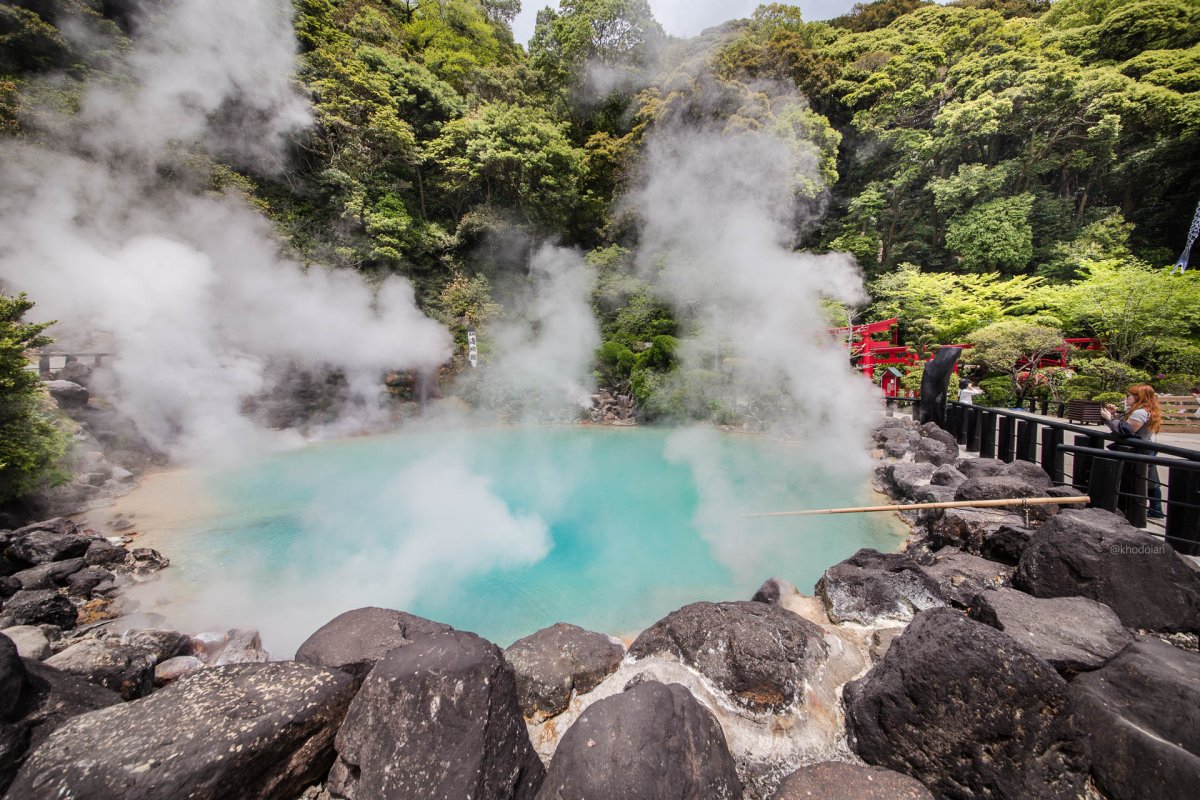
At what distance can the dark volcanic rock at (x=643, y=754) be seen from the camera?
1.49m

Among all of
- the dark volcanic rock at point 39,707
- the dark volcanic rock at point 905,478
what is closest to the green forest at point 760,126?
the dark volcanic rock at point 905,478

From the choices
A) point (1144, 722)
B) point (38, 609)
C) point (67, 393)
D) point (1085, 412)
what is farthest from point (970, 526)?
point (67, 393)

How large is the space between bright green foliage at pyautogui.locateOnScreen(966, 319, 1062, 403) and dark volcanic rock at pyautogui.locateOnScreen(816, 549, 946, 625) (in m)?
10.2

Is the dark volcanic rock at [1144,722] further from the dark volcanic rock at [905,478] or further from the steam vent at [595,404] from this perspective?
the dark volcanic rock at [905,478]

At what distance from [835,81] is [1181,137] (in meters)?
10.7

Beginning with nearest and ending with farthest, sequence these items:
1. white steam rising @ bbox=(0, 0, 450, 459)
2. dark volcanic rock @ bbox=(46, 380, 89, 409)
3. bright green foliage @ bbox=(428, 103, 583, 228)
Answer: dark volcanic rock @ bbox=(46, 380, 89, 409) < white steam rising @ bbox=(0, 0, 450, 459) < bright green foliage @ bbox=(428, 103, 583, 228)

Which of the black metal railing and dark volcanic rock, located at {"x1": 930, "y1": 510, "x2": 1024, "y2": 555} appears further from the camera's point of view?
dark volcanic rock, located at {"x1": 930, "y1": 510, "x2": 1024, "y2": 555}

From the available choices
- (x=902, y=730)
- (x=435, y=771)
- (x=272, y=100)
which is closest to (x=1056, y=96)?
(x=902, y=730)

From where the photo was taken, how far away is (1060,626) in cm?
223

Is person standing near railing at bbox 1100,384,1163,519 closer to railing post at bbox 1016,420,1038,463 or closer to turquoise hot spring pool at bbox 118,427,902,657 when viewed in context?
railing post at bbox 1016,420,1038,463

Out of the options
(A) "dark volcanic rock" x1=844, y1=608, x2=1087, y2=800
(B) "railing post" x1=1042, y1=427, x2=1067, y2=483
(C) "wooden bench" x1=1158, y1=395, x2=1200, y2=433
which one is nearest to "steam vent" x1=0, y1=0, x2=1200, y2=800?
(A) "dark volcanic rock" x1=844, y1=608, x2=1087, y2=800

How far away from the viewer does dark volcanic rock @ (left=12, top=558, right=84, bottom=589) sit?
14.1ft

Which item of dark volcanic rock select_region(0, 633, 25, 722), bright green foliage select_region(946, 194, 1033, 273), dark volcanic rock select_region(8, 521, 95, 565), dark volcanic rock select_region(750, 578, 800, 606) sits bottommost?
dark volcanic rock select_region(750, 578, 800, 606)

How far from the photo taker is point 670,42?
1747cm
